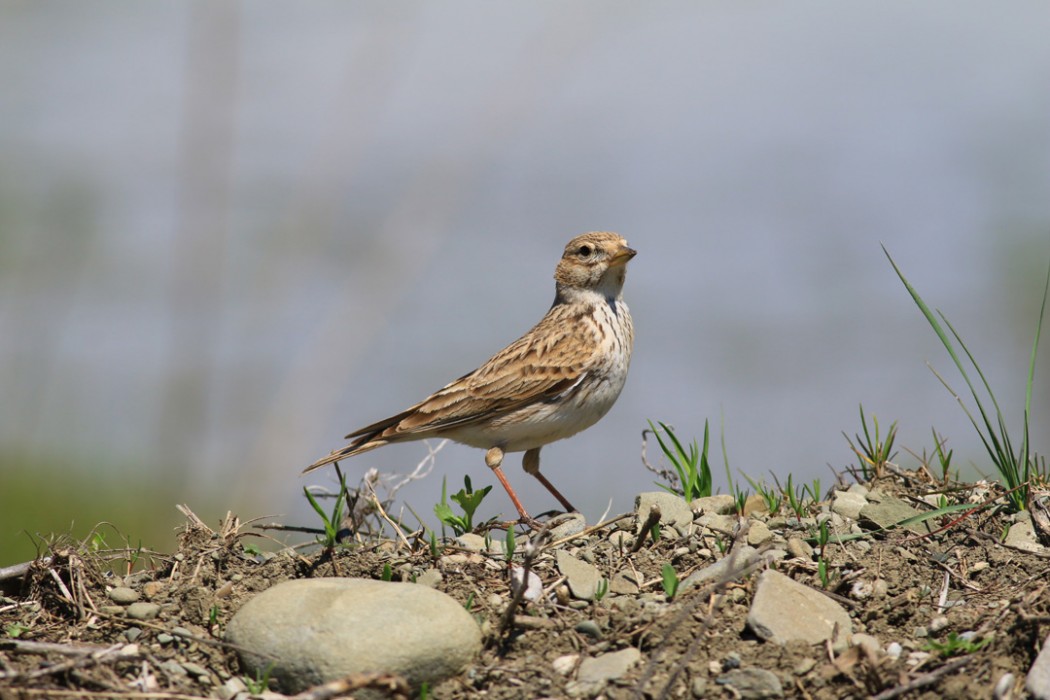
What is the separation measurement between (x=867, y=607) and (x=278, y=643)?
7.99ft

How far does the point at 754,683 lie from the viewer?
4141 millimetres

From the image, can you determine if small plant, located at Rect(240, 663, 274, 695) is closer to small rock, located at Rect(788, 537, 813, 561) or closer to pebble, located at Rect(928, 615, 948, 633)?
small rock, located at Rect(788, 537, 813, 561)

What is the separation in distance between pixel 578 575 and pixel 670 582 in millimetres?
449

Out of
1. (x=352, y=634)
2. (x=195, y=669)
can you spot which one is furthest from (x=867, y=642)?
(x=195, y=669)

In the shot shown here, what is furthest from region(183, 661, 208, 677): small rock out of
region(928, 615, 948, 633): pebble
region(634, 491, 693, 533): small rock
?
region(928, 615, 948, 633): pebble

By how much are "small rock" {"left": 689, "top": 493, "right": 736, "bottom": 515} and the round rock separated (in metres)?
1.74

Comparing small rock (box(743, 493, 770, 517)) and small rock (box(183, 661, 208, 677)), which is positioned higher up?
small rock (box(743, 493, 770, 517))

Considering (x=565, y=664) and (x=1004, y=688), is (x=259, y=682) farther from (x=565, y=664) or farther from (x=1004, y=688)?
Answer: (x=1004, y=688)

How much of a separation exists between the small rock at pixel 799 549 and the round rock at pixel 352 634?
161 centimetres

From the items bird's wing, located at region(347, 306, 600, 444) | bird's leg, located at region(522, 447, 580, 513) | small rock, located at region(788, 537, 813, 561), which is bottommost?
bird's leg, located at region(522, 447, 580, 513)

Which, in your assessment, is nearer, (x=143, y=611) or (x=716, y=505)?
(x=143, y=611)

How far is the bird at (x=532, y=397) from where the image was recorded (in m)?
7.22

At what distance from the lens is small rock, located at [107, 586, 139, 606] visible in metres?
5.00

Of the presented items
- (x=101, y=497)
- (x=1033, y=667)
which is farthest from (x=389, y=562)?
(x=101, y=497)
